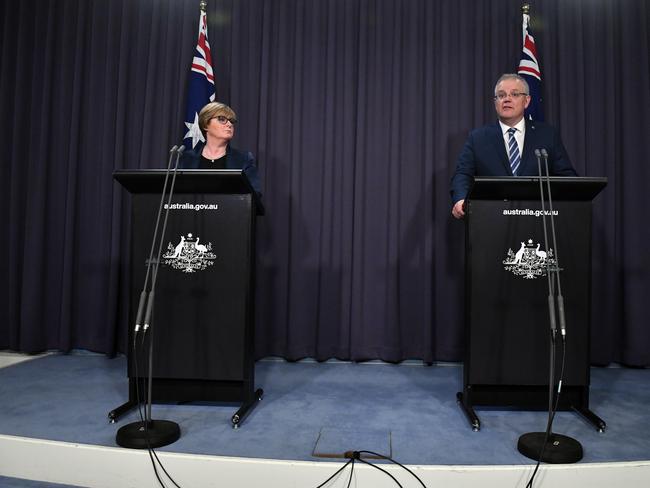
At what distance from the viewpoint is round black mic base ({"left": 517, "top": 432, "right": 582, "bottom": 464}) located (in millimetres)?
1656

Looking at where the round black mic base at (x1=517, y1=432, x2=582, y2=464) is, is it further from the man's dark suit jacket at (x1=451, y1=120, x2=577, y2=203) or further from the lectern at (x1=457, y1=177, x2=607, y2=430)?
the man's dark suit jacket at (x1=451, y1=120, x2=577, y2=203)

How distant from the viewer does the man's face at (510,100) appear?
2525 millimetres

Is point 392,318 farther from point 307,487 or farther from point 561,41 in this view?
point 561,41

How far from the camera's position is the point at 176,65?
12.4ft

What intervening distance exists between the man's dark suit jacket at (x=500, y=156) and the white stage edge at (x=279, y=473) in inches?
54.3

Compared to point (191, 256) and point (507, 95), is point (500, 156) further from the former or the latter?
point (191, 256)

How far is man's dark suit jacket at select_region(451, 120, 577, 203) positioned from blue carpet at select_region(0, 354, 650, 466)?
113cm

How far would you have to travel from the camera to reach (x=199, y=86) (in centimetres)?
354

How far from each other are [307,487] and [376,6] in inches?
133

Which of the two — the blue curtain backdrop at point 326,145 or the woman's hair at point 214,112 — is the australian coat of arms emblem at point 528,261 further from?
the woman's hair at point 214,112

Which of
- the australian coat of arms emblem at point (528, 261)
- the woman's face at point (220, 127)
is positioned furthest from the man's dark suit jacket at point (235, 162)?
the australian coat of arms emblem at point (528, 261)

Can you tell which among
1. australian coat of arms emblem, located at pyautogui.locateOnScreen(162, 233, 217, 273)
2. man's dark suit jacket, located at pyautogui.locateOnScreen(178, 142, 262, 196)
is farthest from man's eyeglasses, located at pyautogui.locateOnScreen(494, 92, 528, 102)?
australian coat of arms emblem, located at pyautogui.locateOnScreen(162, 233, 217, 273)

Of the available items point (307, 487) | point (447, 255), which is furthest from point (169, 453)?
point (447, 255)

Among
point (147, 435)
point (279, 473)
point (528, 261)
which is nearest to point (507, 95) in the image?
point (528, 261)
